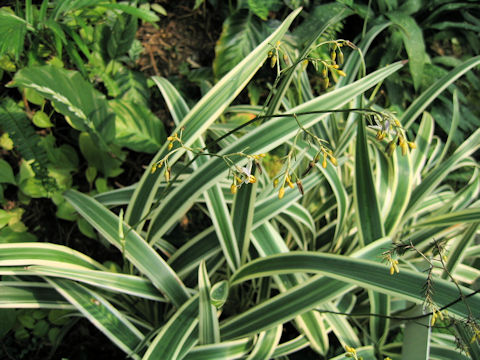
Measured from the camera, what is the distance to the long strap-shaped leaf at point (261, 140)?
0.90 metres

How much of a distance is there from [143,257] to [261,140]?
1.31ft

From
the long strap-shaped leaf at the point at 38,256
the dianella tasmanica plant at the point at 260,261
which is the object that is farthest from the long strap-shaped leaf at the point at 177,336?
the long strap-shaped leaf at the point at 38,256

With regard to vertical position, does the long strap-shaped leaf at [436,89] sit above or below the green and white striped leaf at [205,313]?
above

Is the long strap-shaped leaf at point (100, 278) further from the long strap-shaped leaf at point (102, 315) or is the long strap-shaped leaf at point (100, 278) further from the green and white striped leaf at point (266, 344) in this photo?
the green and white striped leaf at point (266, 344)

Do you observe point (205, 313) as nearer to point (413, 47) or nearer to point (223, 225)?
point (223, 225)

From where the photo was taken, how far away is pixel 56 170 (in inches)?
47.6

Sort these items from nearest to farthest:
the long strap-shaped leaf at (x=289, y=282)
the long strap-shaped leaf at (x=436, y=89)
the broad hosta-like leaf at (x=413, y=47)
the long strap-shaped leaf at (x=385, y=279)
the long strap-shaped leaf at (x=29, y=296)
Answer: the long strap-shaped leaf at (x=385, y=279) < the long strap-shaped leaf at (x=29, y=296) < the long strap-shaped leaf at (x=289, y=282) < the long strap-shaped leaf at (x=436, y=89) < the broad hosta-like leaf at (x=413, y=47)

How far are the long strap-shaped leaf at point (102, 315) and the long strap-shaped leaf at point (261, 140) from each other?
0.24 m

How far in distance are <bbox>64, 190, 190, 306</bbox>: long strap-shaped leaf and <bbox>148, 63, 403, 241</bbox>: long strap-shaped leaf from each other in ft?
0.26

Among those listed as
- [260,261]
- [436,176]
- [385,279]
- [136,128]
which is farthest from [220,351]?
[436,176]

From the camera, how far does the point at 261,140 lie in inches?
35.6

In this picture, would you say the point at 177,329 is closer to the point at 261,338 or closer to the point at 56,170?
the point at 261,338

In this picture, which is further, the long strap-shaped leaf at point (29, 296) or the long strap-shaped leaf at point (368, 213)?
the long strap-shaped leaf at point (368, 213)

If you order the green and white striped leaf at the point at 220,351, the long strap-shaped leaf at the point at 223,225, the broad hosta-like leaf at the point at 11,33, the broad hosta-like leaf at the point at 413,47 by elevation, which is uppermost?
the broad hosta-like leaf at the point at 413,47
